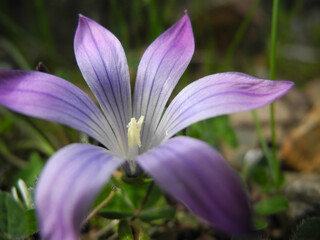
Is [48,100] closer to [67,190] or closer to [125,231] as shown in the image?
[67,190]

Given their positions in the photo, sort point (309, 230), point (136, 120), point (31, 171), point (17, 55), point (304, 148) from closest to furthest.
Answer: point (309, 230) → point (136, 120) → point (31, 171) → point (304, 148) → point (17, 55)

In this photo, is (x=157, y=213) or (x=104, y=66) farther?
(x=157, y=213)

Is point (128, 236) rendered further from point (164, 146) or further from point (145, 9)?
point (145, 9)

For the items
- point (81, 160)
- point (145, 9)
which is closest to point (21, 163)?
point (81, 160)

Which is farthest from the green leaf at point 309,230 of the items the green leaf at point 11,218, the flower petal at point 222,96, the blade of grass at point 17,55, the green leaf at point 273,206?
the blade of grass at point 17,55

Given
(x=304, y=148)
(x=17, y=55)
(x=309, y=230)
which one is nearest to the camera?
(x=309, y=230)

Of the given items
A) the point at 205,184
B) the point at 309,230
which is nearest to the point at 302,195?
the point at 309,230
